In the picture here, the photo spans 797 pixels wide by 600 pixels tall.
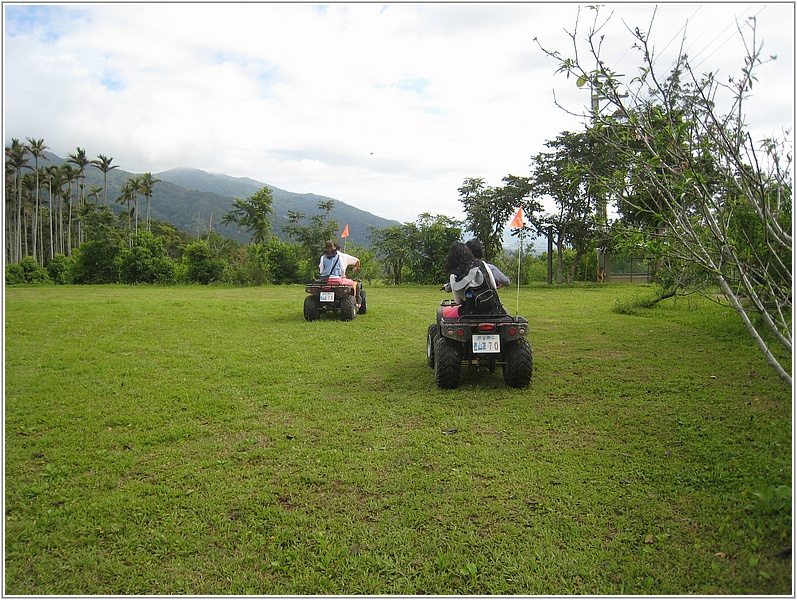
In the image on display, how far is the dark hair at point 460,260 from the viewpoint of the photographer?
570cm

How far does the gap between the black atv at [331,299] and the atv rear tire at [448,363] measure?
16.4 ft

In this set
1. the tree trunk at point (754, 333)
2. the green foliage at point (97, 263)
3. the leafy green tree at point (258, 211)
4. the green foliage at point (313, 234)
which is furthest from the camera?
the leafy green tree at point (258, 211)

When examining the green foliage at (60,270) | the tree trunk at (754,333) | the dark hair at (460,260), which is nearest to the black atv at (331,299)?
the dark hair at (460,260)

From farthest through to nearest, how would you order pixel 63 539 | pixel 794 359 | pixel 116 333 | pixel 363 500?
1. pixel 116 333
2. pixel 363 500
3. pixel 63 539
4. pixel 794 359

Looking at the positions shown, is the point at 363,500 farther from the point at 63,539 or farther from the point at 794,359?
the point at 794,359

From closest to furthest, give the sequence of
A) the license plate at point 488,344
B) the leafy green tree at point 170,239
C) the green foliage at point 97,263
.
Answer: the license plate at point 488,344 < the green foliage at point 97,263 < the leafy green tree at point 170,239

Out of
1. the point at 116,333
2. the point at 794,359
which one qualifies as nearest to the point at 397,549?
the point at 794,359

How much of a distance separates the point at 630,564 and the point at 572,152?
64.0 feet

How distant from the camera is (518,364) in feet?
17.6

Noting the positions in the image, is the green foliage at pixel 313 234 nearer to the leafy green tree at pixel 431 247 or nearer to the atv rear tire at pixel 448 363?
the leafy green tree at pixel 431 247

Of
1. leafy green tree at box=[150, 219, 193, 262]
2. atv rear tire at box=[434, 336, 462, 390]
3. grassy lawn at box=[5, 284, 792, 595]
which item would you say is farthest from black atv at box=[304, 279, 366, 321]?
leafy green tree at box=[150, 219, 193, 262]

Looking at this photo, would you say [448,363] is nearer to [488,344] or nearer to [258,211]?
[488,344]

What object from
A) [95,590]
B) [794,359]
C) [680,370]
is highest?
[794,359]

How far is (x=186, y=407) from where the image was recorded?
500cm
